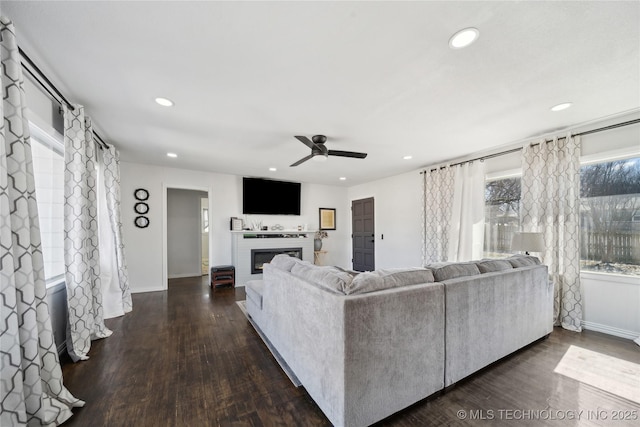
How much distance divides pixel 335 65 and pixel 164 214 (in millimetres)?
4709

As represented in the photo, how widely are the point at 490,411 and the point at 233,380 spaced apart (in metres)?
1.92

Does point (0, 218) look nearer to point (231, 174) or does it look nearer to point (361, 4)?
point (361, 4)

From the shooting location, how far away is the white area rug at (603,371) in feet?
6.22

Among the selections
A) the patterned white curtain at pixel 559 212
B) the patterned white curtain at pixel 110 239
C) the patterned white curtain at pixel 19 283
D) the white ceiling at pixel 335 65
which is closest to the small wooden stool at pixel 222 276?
the patterned white curtain at pixel 110 239

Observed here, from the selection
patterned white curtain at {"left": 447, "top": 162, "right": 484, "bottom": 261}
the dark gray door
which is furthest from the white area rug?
the dark gray door

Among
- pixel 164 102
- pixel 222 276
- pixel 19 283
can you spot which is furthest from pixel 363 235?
pixel 19 283

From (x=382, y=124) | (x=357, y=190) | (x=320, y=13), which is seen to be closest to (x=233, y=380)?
(x=320, y=13)

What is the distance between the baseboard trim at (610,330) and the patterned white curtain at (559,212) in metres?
0.15

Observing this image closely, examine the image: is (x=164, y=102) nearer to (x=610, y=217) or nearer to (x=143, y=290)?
→ (x=143, y=290)

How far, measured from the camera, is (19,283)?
4.83ft

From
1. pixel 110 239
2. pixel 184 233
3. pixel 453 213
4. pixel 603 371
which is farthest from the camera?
pixel 184 233

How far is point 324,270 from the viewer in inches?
71.0

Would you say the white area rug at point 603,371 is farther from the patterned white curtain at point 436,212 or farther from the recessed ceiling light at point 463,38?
the recessed ceiling light at point 463,38

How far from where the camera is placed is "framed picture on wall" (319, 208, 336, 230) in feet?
22.7
